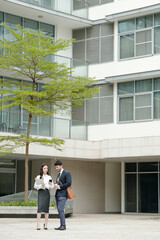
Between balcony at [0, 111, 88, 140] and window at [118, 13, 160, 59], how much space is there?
458cm

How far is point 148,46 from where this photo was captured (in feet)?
98.7

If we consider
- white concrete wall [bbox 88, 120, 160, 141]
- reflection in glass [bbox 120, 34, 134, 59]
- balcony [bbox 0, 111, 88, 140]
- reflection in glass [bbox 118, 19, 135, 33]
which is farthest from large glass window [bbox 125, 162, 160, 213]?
reflection in glass [bbox 118, 19, 135, 33]

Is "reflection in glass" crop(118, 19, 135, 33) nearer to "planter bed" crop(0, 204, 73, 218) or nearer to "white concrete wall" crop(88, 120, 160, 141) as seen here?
"white concrete wall" crop(88, 120, 160, 141)

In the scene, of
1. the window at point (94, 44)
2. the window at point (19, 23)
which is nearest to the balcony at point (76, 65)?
the window at point (94, 44)

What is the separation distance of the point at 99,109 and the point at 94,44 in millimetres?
3784

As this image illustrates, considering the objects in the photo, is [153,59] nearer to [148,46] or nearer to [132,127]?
[148,46]

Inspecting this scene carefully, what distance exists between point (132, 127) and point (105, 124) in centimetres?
187

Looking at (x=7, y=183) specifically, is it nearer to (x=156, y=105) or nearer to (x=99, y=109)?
(x=99, y=109)

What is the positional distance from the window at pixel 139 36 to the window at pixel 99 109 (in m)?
2.12

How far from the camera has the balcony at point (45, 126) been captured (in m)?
27.4

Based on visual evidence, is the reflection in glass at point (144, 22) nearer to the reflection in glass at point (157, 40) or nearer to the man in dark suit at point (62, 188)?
the reflection in glass at point (157, 40)

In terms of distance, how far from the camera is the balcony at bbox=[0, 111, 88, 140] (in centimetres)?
2738

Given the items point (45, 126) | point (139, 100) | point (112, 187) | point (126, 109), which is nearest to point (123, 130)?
point (126, 109)

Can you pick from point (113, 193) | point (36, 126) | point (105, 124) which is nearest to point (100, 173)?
point (113, 193)
